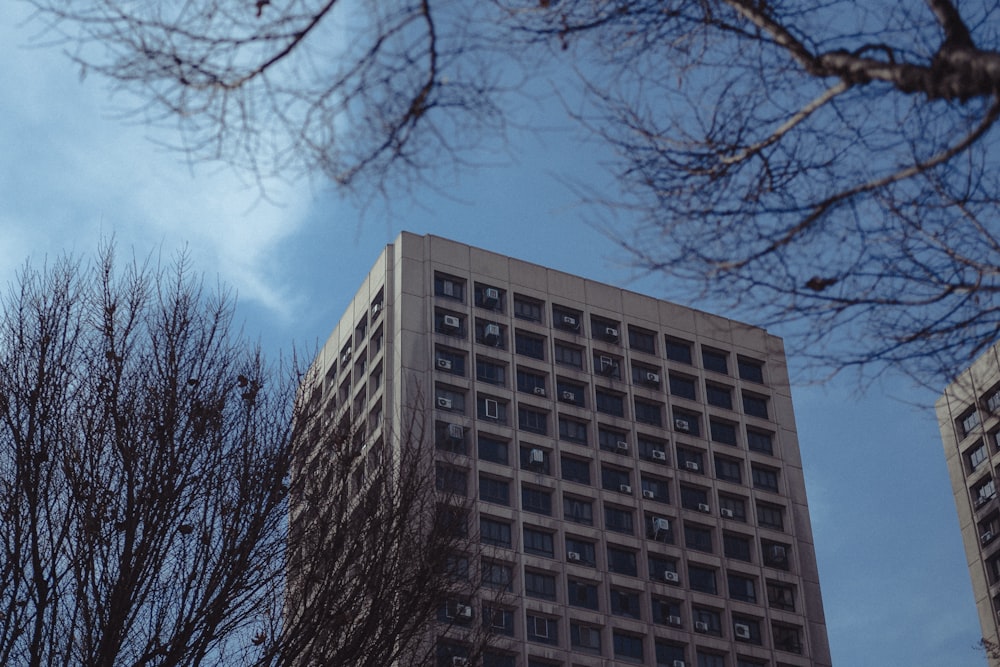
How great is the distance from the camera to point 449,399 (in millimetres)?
56281

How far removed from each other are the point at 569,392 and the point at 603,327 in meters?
4.57

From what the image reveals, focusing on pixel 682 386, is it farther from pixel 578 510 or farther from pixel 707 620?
pixel 707 620

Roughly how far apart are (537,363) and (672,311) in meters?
8.52

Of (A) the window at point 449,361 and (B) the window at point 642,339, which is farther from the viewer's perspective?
(B) the window at point 642,339

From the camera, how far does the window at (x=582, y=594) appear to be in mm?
→ 53750

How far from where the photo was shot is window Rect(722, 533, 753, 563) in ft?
193

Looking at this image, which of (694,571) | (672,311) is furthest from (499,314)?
(694,571)

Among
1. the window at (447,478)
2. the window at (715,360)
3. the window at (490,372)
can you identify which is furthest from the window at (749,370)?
the window at (447,478)

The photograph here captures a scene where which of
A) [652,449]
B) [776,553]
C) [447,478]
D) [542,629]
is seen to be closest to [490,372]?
[652,449]

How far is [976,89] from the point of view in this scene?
6348 millimetres

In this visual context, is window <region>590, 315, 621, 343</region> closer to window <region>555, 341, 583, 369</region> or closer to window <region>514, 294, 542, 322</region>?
window <region>555, 341, 583, 369</region>

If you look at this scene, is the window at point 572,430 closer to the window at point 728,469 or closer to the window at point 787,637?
the window at point 728,469

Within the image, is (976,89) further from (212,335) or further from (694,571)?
(694,571)

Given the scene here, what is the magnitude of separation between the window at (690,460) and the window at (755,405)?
152 inches
